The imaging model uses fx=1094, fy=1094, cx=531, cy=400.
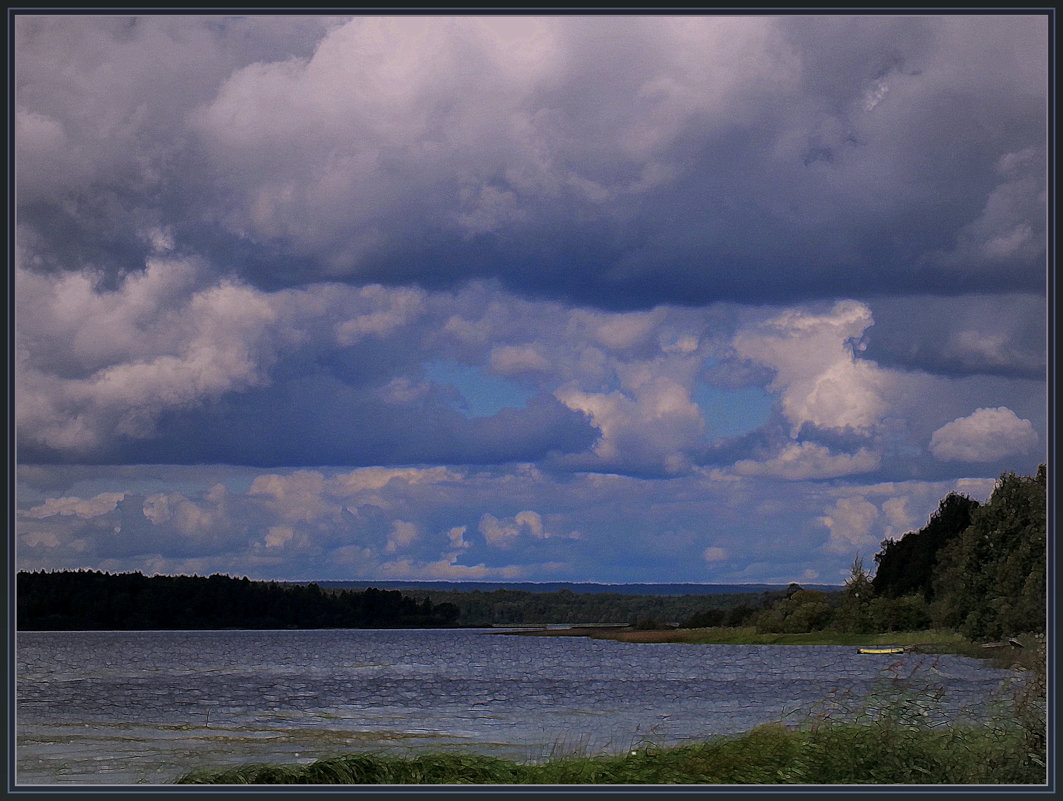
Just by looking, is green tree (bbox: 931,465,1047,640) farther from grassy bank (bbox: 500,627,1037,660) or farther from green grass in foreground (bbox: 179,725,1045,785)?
green grass in foreground (bbox: 179,725,1045,785)

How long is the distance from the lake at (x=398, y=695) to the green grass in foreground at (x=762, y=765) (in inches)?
15.8

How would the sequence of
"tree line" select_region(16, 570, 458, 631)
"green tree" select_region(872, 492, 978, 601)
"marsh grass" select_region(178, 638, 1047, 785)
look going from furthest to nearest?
"green tree" select_region(872, 492, 978, 601), "tree line" select_region(16, 570, 458, 631), "marsh grass" select_region(178, 638, 1047, 785)

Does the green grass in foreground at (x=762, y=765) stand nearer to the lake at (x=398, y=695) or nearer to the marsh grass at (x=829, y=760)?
the marsh grass at (x=829, y=760)

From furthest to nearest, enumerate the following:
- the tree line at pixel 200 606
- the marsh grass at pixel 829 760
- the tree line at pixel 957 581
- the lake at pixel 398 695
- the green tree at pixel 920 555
A: the green tree at pixel 920 555 → the tree line at pixel 200 606 → the tree line at pixel 957 581 → the lake at pixel 398 695 → the marsh grass at pixel 829 760

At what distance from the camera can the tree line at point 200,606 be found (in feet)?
85.0

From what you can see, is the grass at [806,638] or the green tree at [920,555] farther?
the green tree at [920,555]

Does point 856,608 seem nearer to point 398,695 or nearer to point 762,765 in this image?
point 398,695

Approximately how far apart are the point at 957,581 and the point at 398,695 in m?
13.1

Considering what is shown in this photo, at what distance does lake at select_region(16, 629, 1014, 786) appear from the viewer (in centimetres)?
1198

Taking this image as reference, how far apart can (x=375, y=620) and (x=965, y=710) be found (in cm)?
3637

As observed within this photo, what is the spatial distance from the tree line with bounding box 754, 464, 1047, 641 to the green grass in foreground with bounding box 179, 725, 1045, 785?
7202 millimetres

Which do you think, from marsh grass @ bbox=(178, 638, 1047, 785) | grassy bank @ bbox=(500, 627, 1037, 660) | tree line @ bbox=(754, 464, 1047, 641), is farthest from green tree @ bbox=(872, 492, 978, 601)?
marsh grass @ bbox=(178, 638, 1047, 785)

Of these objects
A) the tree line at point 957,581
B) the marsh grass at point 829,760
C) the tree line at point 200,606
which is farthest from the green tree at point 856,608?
the marsh grass at point 829,760
